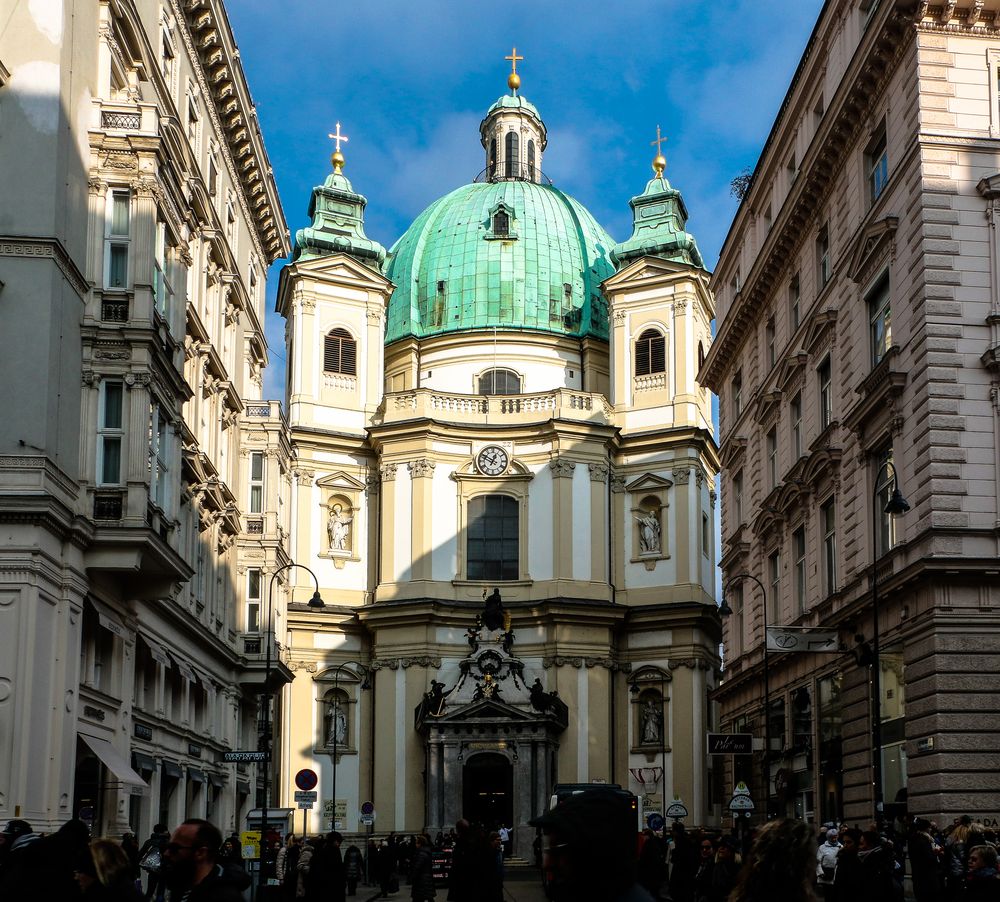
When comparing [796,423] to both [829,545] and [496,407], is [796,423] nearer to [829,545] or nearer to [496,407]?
[829,545]

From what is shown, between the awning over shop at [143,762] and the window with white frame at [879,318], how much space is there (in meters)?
18.4

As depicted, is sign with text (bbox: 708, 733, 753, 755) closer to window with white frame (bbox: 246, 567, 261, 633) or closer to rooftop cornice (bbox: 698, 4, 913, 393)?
rooftop cornice (bbox: 698, 4, 913, 393)

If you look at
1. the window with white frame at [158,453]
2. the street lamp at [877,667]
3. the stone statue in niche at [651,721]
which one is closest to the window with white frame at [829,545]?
the street lamp at [877,667]

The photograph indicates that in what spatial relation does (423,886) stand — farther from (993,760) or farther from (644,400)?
(644,400)

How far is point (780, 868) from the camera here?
280 inches

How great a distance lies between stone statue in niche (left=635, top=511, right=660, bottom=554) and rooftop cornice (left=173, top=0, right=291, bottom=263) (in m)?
22.8

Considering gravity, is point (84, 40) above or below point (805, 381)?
above

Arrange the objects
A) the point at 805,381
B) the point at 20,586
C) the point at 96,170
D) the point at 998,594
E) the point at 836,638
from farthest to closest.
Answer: the point at 805,381 < the point at 836,638 < the point at 96,170 < the point at 998,594 < the point at 20,586

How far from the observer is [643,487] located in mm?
74375

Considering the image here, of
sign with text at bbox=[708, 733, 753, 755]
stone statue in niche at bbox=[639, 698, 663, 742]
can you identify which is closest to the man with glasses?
sign with text at bbox=[708, 733, 753, 755]

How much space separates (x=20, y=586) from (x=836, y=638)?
17.2 meters

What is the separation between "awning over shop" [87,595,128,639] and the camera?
107ft

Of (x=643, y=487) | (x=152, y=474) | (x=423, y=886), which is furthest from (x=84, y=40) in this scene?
(x=643, y=487)

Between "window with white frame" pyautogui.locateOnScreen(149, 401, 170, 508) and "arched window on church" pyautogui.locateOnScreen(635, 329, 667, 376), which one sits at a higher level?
"arched window on church" pyautogui.locateOnScreen(635, 329, 667, 376)
